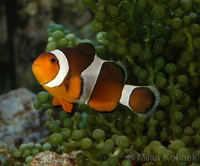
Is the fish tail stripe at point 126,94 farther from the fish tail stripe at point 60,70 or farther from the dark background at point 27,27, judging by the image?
the dark background at point 27,27

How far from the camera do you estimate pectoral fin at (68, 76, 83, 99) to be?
48.6 inches

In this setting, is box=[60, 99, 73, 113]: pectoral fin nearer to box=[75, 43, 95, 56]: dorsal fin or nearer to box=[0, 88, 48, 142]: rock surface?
box=[75, 43, 95, 56]: dorsal fin

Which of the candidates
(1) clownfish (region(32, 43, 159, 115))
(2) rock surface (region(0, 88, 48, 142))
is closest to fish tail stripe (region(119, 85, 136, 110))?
(1) clownfish (region(32, 43, 159, 115))

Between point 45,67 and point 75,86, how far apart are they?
16 cm

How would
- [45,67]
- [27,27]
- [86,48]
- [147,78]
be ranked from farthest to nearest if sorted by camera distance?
[27,27]
[147,78]
[86,48]
[45,67]

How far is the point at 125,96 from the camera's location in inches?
50.2

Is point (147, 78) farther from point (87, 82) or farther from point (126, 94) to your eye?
point (87, 82)

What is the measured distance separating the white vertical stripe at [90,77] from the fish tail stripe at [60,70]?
9 centimetres

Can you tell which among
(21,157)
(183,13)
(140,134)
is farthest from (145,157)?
(21,157)

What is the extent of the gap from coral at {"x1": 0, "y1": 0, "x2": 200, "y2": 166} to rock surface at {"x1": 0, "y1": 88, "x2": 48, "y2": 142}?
1.02 metres

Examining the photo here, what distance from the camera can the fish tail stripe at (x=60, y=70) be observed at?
4.01ft

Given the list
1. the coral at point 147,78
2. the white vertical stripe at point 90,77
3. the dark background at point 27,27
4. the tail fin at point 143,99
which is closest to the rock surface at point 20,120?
the coral at point 147,78

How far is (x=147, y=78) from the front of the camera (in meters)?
1.42

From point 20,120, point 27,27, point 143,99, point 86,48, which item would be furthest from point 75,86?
point 27,27
